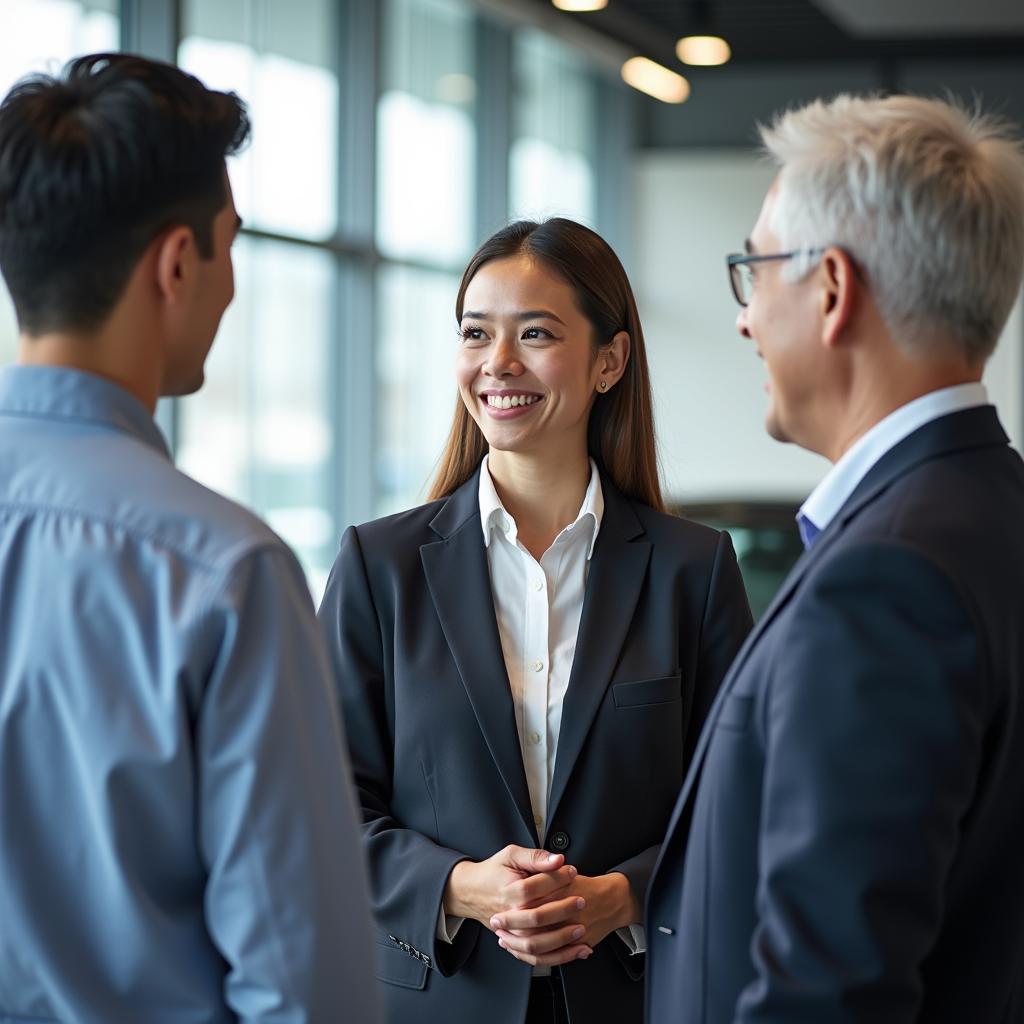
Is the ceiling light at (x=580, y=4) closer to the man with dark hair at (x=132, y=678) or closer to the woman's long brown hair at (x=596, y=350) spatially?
the woman's long brown hair at (x=596, y=350)

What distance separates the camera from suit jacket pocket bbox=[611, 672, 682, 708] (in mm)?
1997

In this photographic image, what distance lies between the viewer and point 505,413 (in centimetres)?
214

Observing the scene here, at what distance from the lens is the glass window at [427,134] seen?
7.88 metres

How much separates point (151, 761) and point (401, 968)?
0.98 metres

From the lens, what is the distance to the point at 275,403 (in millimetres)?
6941

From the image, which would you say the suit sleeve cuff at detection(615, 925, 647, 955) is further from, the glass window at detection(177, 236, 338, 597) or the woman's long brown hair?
the glass window at detection(177, 236, 338, 597)

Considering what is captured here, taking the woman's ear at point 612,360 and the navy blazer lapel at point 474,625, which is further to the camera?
the woman's ear at point 612,360

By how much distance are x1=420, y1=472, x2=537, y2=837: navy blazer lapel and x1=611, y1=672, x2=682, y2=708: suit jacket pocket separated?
15cm

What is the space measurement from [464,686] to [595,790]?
229mm

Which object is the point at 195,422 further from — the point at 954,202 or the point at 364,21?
the point at 954,202

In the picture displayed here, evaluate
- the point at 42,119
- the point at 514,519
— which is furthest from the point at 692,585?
the point at 42,119

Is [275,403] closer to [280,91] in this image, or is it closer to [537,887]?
[280,91]

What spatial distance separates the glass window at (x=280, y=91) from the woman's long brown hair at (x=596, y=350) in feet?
13.2

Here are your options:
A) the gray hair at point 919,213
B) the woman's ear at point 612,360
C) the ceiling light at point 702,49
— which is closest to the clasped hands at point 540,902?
the woman's ear at point 612,360
